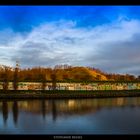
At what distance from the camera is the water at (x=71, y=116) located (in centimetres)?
198

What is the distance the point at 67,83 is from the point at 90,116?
271 millimetres

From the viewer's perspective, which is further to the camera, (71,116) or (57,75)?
(57,75)

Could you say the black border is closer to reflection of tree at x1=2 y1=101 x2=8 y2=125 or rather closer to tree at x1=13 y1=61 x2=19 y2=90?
reflection of tree at x1=2 y1=101 x2=8 y2=125

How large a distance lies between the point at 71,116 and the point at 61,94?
0.20 metres

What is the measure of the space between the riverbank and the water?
0.11 ft

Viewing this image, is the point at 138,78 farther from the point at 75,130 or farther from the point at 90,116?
the point at 75,130

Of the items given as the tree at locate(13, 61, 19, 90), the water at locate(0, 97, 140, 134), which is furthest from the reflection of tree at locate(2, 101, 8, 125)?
the tree at locate(13, 61, 19, 90)

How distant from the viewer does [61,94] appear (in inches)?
88.6

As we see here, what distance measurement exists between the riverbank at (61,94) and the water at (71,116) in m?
0.03

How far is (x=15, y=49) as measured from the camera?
7.02ft

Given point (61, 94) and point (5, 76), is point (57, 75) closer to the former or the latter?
point (61, 94)
